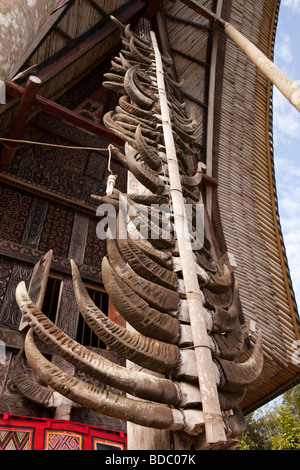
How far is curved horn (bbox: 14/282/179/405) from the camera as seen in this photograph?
40.0 inches

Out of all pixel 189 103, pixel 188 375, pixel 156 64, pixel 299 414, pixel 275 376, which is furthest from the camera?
pixel 299 414

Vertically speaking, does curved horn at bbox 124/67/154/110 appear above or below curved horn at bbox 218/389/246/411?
above

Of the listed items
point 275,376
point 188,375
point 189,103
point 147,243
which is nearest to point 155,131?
point 147,243

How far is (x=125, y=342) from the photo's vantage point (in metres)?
1.13

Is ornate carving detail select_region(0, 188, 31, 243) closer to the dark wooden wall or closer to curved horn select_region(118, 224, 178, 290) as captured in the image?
the dark wooden wall

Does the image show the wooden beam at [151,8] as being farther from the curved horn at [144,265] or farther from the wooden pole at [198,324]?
the curved horn at [144,265]

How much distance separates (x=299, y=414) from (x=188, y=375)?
19.6 metres

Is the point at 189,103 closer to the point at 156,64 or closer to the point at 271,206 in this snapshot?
the point at 271,206

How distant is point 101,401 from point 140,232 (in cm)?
82

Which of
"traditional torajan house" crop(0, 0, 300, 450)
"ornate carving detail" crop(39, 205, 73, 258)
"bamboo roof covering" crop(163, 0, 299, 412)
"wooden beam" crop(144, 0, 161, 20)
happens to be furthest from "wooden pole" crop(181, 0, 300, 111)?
"wooden beam" crop(144, 0, 161, 20)

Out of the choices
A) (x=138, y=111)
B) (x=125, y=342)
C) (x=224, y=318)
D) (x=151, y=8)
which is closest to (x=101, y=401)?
(x=125, y=342)

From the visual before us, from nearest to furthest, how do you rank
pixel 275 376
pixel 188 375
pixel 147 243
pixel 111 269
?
pixel 188 375, pixel 111 269, pixel 147 243, pixel 275 376

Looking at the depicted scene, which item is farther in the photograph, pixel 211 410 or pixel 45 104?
pixel 45 104

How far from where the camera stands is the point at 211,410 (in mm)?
1050
